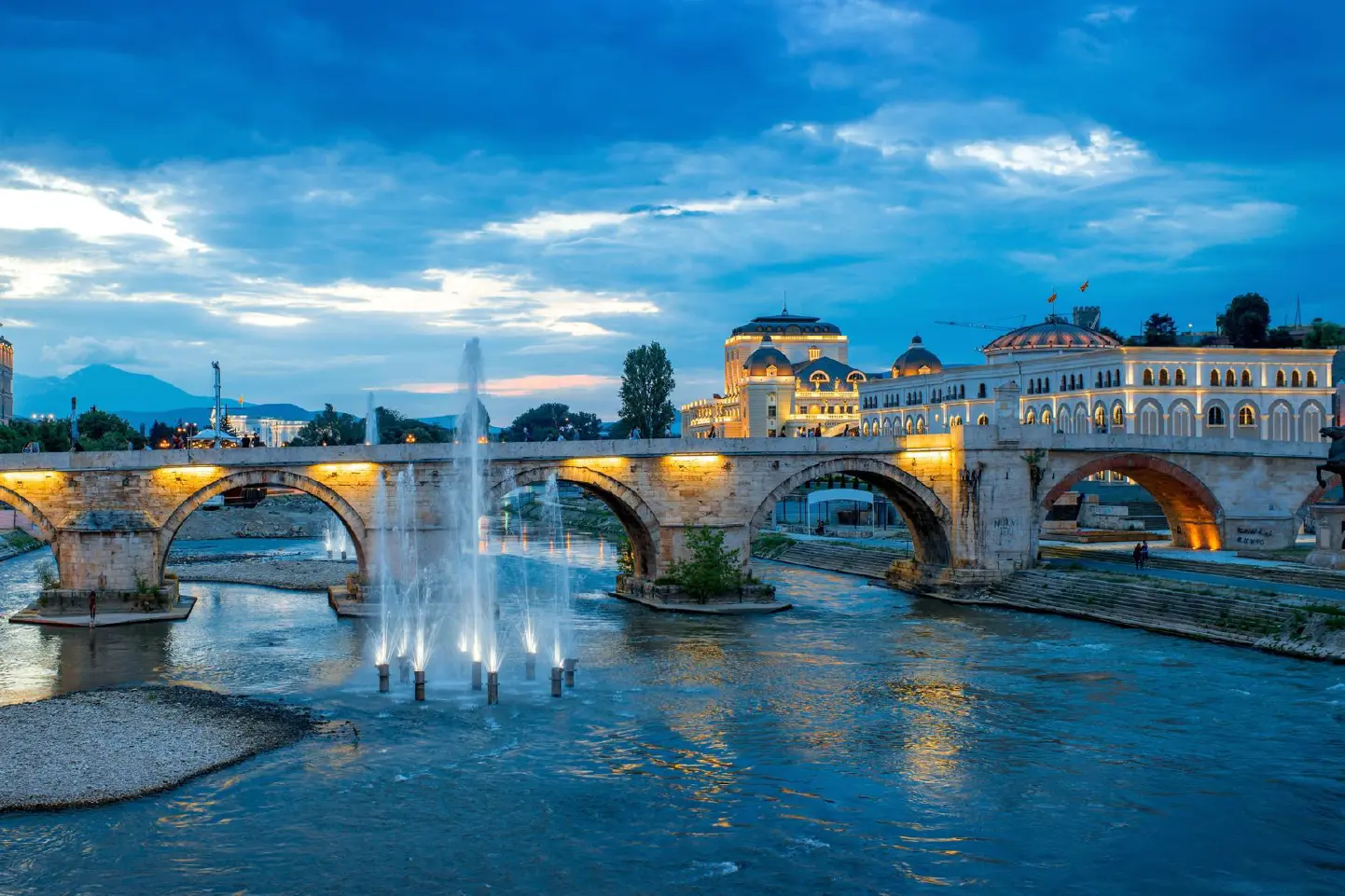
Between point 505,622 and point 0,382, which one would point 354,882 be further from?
point 0,382

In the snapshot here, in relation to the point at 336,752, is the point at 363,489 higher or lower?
higher

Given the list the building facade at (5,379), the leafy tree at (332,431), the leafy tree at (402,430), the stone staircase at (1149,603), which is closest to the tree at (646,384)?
the leafy tree at (402,430)

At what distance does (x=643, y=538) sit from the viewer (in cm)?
4619

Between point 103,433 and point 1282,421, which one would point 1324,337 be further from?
point 103,433

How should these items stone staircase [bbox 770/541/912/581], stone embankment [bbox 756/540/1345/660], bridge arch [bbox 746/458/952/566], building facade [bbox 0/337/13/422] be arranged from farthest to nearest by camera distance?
building facade [bbox 0/337/13/422] → stone staircase [bbox 770/541/912/581] → bridge arch [bbox 746/458/952/566] → stone embankment [bbox 756/540/1345/660]

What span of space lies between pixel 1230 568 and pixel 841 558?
18.7m

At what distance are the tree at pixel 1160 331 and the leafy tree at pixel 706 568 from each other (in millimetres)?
84653

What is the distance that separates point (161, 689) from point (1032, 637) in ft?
78.3

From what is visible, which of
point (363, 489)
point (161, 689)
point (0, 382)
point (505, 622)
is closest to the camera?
point (161, 689)

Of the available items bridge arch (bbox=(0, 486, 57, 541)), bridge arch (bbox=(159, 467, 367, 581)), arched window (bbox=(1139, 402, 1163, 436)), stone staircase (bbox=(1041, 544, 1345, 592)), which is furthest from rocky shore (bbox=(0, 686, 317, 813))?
arched window (bbox=(1139, 402, 1163, 436))

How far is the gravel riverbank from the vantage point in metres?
52.4

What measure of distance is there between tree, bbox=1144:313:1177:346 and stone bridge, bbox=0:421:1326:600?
6956cm

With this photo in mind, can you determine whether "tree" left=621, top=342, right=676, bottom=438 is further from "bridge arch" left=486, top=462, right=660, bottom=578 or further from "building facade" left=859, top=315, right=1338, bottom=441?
"bridge arch" left=486, top=462, right=660, bottom=578

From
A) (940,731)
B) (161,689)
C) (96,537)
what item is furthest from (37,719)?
(940,731)
